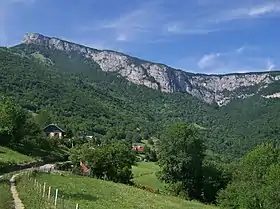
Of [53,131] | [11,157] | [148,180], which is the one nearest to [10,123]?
[11,157]

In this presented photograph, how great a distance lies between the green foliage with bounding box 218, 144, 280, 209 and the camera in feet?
203

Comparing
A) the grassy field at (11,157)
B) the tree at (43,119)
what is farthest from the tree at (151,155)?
the grassy field at (11,157)

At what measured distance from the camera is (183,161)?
318 ft

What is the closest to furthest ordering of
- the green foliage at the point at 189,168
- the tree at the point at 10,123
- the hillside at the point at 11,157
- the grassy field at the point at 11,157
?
1. the hillside at the point at 11,157
2. the grassy field at the point at 11,157
3. the green foliage at the point at 189,168
4. the tree at the point at 10,123

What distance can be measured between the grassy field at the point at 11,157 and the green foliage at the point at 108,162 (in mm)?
10685

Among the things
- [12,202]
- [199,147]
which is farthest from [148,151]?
[12,202]

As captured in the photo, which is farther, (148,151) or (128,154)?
(148,151)

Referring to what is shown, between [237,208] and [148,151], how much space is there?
106 m

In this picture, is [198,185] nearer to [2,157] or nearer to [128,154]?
[128,154]

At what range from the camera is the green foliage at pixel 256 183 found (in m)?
61.8

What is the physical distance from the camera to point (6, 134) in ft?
338

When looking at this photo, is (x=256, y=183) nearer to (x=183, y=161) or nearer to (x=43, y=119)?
(x=183, y=161)

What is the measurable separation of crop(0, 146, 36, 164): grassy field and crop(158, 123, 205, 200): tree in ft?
92.0

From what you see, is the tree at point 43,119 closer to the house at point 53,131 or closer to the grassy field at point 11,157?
the house at point 53,131
